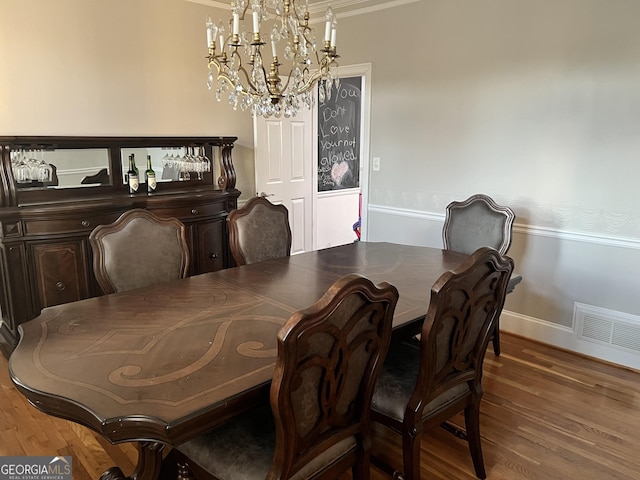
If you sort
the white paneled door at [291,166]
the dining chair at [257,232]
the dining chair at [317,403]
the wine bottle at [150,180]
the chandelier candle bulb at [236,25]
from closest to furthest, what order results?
the dining chair at [317,403] < the chandelier candle bulb at [236,25] < the dining chair at [257,232] < the wine bottle at [150,180] < the white paneled door at [291,166]

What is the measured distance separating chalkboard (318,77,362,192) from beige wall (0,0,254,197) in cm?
166

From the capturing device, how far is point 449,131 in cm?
389

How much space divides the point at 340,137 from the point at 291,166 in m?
1.37

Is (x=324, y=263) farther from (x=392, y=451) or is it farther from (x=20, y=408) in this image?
(x=20, y=408)

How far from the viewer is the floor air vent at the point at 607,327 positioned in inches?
123

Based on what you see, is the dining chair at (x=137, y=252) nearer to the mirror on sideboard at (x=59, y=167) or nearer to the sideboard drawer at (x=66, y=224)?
the sideboard drawer at (x=66, y=224)

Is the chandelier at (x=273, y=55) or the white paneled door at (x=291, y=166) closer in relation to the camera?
the chandelier at (x=273, y=55)

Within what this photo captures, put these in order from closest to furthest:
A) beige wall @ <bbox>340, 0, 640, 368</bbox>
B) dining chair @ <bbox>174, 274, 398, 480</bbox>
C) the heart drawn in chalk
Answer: dining chair @ <bbox>174, 274, 398, 480</bbox>, beige wall @ <bbox>340, 0, 640, 368</bbox>, the heart drawn in chalk

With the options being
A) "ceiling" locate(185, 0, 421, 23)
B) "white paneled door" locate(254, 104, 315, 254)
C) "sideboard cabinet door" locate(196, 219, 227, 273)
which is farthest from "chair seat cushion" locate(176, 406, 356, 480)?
"ceiling" locate(185, 0, 421, 23)

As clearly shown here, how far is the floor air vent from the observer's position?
3.14 metres

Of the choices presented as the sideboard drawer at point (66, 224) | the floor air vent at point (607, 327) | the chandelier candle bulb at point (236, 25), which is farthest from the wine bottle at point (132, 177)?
the floor air vent at point (607, 327)

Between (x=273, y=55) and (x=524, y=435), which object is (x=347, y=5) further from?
(x=524, y=435)

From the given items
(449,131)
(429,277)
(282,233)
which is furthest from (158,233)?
(449,131)

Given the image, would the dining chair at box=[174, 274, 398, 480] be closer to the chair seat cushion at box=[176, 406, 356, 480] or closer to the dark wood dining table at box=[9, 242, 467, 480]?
the chair seat cushion at box=[176, 406, 356, 480]
